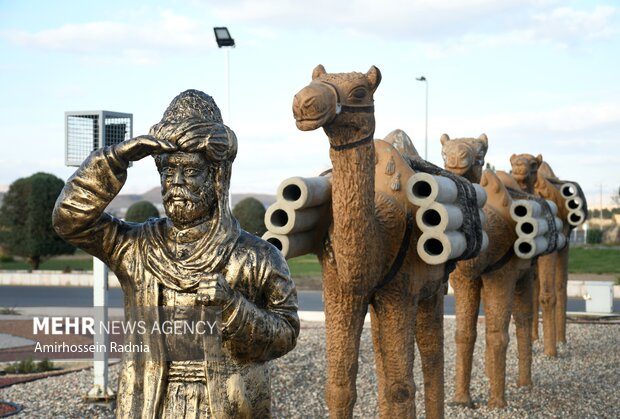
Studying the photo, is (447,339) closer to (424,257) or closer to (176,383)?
(424,257)

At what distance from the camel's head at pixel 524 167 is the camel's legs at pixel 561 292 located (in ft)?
10.1

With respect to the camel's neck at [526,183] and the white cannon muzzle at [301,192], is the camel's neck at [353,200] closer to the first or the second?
the white cannon muzzle at [301,192]

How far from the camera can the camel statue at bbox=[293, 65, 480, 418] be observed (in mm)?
5715

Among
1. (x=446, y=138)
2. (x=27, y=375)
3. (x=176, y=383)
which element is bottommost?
(x=27, y=375)

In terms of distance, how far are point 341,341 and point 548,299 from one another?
292 inches

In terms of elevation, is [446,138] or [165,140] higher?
[446,138]

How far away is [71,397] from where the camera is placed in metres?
9.30

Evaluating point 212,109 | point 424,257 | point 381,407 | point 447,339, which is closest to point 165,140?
point 212,109

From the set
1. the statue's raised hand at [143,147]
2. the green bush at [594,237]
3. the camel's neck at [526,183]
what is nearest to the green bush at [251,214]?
the green bush at [594,237]

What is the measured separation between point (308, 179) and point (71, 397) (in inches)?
179

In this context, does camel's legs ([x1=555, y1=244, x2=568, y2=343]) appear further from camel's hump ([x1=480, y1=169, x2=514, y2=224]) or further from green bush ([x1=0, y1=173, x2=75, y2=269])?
green bush ([x1=0, y1=173, x2=75, y2=269])

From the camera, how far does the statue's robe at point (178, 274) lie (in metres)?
3.14

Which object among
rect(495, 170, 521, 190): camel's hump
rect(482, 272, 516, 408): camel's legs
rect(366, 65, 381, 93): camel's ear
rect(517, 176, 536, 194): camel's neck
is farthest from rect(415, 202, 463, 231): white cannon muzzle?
rect(517, 176, 536, 194): camel's neck

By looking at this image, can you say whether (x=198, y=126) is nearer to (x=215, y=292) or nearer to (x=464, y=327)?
(x=215, y=292)
